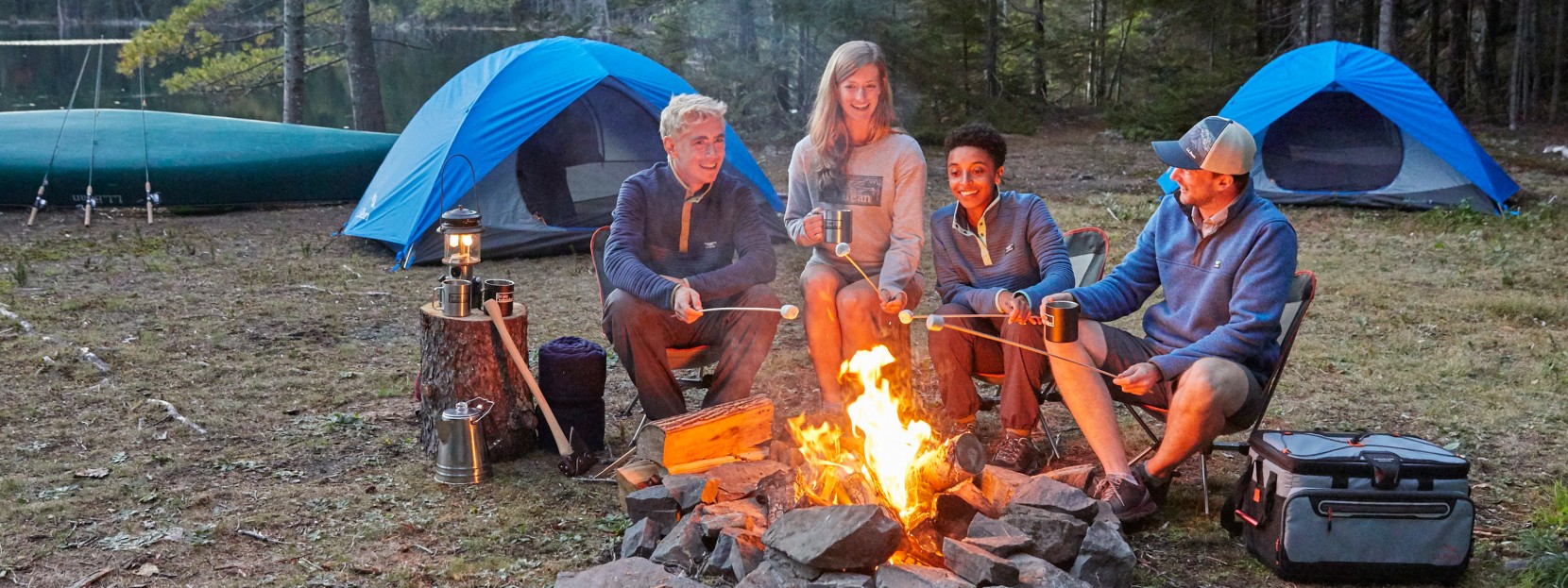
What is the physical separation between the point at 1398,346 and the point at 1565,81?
12384 mm

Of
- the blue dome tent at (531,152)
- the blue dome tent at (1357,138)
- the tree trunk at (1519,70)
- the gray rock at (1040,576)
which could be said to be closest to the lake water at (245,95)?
the blue dome tent at (531,152)

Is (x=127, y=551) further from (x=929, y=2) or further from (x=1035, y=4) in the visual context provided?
(x=1035, y=4)

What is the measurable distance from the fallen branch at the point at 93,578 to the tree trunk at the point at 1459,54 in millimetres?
16010

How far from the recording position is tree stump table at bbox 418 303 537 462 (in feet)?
11.0

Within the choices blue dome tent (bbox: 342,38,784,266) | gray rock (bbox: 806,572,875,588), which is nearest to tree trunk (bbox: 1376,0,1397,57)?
blue dome tent (bbox: 342,38,784,266)

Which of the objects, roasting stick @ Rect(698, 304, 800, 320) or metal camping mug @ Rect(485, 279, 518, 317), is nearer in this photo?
roasting stick @ Rect(698, 304, 800, 320)

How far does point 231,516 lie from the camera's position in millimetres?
3002

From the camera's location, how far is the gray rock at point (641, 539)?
2680 mm

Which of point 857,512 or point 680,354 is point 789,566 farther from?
point 680,354

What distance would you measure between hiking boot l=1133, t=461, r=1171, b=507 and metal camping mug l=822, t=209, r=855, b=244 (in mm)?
1018

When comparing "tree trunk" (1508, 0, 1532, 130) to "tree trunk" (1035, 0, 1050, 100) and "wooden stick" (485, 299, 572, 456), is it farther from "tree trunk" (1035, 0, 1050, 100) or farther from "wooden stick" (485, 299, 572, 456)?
"wooden stick" (485, 299, 572, 456)

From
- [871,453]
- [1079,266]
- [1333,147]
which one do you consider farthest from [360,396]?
[1333,147]

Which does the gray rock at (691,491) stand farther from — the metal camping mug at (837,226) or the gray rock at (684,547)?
the metal camping mug at (837,226)

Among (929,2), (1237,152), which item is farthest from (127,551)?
(929,2)
